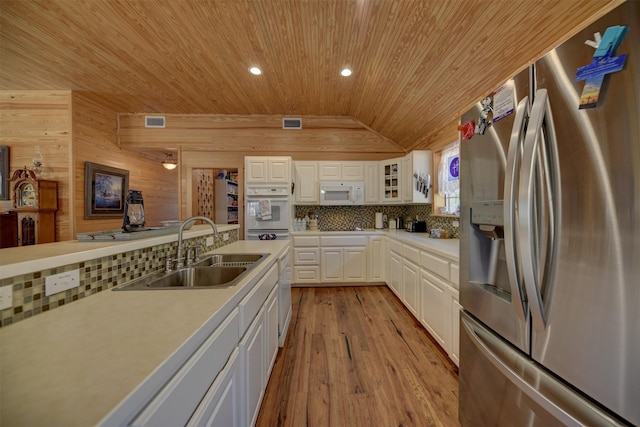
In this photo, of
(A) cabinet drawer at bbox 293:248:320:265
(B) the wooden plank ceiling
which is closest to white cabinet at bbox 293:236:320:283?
(A) cabinet drawer at bbox 293:248:320:265

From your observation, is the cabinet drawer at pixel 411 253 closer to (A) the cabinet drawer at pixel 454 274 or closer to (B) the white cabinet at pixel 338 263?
(A) the cabinet drawer at pixel 454 274

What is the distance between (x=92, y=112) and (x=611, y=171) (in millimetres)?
5568

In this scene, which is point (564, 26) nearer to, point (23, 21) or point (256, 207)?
point (256, 207)

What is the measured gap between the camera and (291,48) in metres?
2.38

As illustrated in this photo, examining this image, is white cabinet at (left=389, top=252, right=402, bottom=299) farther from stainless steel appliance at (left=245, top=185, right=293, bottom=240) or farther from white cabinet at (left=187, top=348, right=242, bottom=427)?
white cabinet at (left=187, top=348, right=242, bottom=427)

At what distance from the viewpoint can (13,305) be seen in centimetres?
75

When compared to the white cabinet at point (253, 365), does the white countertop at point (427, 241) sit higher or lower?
higher

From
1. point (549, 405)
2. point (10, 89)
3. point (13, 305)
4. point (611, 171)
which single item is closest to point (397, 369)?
point (549, 405)

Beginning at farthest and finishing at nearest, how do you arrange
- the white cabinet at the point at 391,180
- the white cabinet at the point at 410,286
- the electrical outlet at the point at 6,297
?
1. the white cabinet at the point at 391,180
2. the white cabinet at the point at 410,286
3. the electrical outlet at the point at 6,297

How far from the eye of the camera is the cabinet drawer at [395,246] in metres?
3.16

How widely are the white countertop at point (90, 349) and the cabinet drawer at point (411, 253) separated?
2.10 m

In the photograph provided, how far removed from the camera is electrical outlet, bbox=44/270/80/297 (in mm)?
843

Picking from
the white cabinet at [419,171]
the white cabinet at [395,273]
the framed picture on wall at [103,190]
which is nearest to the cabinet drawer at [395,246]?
the white cabinet at [395,273]

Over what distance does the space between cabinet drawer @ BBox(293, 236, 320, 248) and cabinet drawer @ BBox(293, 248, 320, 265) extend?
0.26 feet
